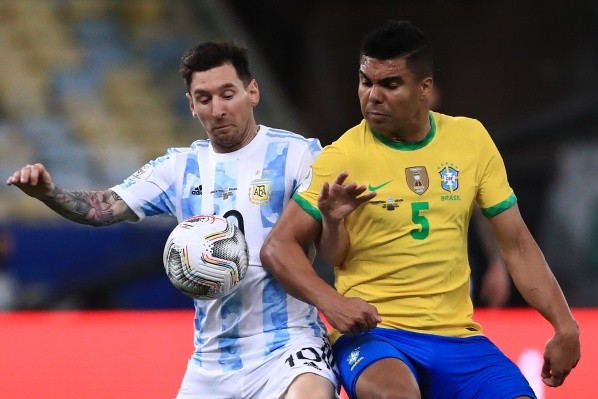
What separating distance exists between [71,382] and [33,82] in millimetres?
5560

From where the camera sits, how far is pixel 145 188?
388 cm

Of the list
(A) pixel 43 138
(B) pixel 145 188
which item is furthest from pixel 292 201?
(A) pixel 43 138

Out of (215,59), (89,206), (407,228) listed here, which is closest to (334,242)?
(407,228)

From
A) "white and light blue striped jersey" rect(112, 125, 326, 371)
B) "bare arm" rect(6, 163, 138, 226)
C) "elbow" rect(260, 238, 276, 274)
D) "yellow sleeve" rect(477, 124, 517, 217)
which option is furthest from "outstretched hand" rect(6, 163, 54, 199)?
"yellow sleeve" rect(477, 124, 517, 217)

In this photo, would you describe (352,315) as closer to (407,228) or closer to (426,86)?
(407,228)

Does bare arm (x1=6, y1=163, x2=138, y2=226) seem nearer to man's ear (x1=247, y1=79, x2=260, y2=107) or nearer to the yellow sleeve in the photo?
man's ear (x1=247, y1=79, x2=260, y2=107)

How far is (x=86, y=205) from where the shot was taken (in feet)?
12.5

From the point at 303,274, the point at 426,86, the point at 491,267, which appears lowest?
the point at 491,267

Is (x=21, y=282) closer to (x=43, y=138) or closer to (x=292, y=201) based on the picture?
(x=43, y=138)

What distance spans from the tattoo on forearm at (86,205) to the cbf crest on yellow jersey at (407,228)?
67 cm

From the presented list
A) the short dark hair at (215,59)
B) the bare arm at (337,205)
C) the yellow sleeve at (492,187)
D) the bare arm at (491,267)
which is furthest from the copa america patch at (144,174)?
the bare arm at (491,267)

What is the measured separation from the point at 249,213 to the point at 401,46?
0.69 meters

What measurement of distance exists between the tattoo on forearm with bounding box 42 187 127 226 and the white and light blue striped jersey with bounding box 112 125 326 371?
0.05 meters

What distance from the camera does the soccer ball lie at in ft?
11.3
